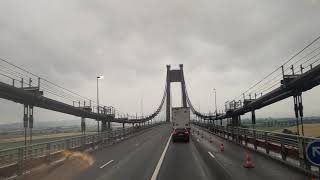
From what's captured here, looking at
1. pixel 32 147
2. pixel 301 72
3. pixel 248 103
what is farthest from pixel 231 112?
pixel 32 147

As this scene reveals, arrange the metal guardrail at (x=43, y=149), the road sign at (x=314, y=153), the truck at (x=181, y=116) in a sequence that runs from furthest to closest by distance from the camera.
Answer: the truck at (x=181, y=116) → the metal guardrail at (x=43, y=149) → the road sign at (x=314, y=153)

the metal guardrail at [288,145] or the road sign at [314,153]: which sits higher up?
the road sign at [314,153]

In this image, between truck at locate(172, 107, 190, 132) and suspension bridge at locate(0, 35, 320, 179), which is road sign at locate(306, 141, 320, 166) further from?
truck at locate(172, 107, 190, 132)

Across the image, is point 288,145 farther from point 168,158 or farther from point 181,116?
point 181,116

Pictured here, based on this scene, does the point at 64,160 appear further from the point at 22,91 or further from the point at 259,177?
the point at 259,177

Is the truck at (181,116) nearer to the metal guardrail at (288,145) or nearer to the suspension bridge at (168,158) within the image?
the suspension bridge at (168,158)

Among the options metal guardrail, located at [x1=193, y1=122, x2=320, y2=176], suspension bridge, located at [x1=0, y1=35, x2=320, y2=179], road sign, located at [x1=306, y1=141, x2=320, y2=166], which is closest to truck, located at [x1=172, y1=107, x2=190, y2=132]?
suspension bridge, located at [x1=0, y1=35, x2=320, y2=179]

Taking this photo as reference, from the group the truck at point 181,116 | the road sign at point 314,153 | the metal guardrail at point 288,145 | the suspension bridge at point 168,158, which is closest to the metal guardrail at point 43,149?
the suspension bridge at point 168,158

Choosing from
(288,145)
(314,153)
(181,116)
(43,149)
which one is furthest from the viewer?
(181,116)

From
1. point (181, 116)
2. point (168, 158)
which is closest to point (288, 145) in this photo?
point (168, 158)

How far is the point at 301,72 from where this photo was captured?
24109 mm

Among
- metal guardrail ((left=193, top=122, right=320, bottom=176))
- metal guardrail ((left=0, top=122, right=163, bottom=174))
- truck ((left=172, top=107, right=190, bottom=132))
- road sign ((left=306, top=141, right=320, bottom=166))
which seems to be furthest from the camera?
truck ((left=172, top=107, right=190, bottom=132))

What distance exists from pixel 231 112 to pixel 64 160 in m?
36.4

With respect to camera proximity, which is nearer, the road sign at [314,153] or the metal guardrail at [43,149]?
the road sign at [314,153]
